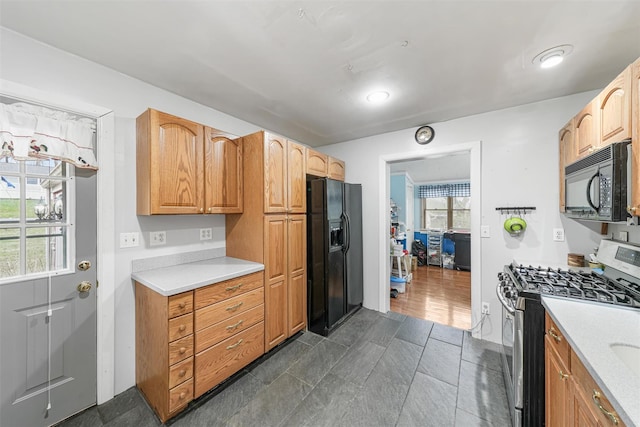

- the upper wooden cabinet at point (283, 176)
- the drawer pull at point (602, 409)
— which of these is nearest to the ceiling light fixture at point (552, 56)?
the drawer pull at point (602, 409)

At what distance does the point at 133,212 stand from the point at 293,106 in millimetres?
1686

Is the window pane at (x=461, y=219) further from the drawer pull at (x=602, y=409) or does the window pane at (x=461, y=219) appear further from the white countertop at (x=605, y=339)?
the drawer pull at (x=602, y=409)

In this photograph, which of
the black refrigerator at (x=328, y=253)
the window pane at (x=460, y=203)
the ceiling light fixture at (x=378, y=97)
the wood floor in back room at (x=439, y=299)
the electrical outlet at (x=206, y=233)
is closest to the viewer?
the ceiling light fixture at (x=378, y=97)

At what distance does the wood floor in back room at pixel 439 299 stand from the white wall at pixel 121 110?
2.91 meters

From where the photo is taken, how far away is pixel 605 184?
1.27 m

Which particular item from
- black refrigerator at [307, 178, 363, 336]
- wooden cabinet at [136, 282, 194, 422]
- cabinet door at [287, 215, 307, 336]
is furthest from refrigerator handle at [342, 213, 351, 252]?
wooden cabinet at [136, 282, 194, 422]

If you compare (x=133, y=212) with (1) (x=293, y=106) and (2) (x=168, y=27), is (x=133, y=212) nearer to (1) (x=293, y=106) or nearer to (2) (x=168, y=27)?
(2) (x=168, y=27)

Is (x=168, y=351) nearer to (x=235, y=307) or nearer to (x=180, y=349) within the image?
(x=180, y=349)

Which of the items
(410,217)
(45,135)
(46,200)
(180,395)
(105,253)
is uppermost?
(45,135)

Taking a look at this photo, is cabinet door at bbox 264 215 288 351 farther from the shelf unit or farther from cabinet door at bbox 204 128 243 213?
the shelf unit

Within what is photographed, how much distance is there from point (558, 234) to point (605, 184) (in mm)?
1095

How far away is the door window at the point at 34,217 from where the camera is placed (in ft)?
4.44

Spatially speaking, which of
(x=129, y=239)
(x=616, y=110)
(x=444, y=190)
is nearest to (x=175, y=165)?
(x=129, y=239)

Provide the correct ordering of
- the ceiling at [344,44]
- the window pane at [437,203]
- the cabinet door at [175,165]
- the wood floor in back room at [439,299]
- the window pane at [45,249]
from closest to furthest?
the ceiling at [344,44], the window pane at [45,249], the cabinet door at [175,165], the wood floor in back room at [439,299], the window pane at [437,203]
